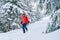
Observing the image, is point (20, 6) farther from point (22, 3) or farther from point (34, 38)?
point (34, 38)

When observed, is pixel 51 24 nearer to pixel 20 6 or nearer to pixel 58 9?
pixel 58 9

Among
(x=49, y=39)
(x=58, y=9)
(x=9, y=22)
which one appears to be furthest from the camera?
(x=9, y=22)

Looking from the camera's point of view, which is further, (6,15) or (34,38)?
(6,15)

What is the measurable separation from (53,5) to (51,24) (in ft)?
3.37

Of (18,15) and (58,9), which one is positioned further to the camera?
(18,15)

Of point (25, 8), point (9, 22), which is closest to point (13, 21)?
point (9, 22)

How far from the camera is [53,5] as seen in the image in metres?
13.5

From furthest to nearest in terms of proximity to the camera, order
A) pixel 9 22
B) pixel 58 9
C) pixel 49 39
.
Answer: pixel 9 22, pixel 58 9, pixel 49 39

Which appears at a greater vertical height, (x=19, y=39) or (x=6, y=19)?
(x=19, y=39)

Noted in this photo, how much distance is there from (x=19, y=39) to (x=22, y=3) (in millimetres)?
11678

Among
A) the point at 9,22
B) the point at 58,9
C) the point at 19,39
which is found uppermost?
the point at 58,9

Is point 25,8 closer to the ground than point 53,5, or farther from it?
closer to the ground

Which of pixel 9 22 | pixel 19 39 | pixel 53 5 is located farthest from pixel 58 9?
pixel 9 22

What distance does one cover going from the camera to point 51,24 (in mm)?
13586
